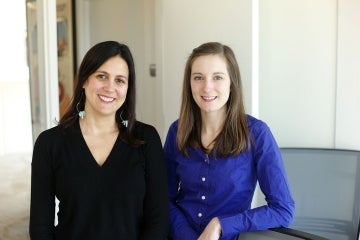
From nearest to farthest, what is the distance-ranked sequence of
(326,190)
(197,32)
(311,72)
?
(326,190) → (311,72) → (197,32)

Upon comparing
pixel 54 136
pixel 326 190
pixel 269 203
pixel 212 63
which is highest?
pixel 212 63

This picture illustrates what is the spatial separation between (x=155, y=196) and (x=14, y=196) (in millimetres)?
1487

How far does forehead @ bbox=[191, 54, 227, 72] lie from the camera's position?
1.54 m

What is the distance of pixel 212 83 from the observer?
1531 mm

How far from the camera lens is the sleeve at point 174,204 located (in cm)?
157

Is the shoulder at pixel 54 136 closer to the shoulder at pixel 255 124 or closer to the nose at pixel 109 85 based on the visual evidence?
the nose at pixel 109 85

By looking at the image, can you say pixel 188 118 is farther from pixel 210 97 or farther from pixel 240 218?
pixel 240 218

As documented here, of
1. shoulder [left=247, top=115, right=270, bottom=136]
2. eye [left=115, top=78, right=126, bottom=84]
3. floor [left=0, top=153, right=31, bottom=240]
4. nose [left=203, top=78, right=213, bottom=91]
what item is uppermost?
eye [left=115, top=78, right=126, bottom=84]

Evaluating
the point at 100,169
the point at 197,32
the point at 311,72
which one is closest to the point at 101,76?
the point at 100,169

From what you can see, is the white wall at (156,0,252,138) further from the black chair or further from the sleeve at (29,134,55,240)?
the sleeve at (29,134,55,240)

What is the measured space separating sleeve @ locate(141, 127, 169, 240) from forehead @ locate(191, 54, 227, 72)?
1.16 feet

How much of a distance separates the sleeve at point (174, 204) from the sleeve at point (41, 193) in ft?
1.53

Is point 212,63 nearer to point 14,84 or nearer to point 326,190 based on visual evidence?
point 326,190

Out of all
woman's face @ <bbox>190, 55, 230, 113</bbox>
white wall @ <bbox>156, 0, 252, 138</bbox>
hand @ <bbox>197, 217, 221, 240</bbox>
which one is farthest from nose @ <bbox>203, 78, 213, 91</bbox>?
white wall @ <bbox>156, 0, 252, 138</bbox>
